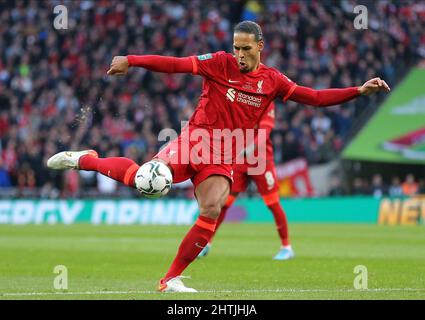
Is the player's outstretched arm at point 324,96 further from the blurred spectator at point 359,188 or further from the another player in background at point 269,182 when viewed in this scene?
the blurred spectator at point 359,188

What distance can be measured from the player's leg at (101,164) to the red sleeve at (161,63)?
117 centimetres

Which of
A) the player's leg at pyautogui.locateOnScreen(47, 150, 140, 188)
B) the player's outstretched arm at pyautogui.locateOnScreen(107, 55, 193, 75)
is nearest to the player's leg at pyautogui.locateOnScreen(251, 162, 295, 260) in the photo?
the player's leg at pyautogui.locateOnScreen(47, 150, 140, 188)

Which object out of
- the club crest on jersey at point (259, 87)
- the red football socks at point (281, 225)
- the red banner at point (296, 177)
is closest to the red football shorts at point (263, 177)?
the red football socks at point (281, 225)

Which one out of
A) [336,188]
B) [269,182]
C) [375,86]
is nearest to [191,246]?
[375,86]

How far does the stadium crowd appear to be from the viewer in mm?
29062

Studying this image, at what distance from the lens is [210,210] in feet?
32.2

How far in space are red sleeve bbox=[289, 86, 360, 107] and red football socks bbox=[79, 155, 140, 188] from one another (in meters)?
1.92

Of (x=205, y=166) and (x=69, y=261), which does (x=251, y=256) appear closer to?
(x=69, y=261)

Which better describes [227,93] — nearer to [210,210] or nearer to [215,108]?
[215,108]

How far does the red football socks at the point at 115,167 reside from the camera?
1026 centimetres

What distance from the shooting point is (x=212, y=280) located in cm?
1145

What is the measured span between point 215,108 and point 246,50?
0.72 meters

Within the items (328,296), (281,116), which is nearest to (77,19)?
(281,116)
